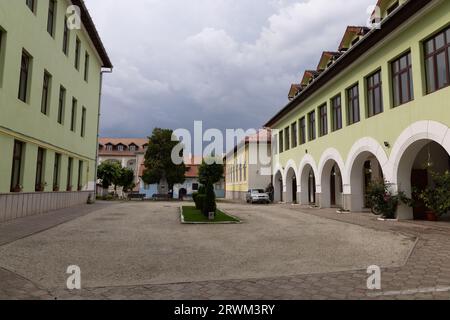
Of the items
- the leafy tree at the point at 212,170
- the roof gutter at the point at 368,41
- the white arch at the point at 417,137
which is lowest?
the white arch at the point at 417,137

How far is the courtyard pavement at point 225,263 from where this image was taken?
198 inches

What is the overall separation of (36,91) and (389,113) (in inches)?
636

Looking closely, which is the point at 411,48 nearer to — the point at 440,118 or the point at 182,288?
the point at 440,118

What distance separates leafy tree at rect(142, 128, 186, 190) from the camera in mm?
45094

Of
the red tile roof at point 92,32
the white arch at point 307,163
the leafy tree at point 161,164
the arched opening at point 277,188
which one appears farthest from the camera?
the leafy tree at point 161,164

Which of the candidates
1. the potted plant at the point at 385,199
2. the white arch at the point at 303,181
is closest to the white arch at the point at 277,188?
the white arch at the point at 303,181

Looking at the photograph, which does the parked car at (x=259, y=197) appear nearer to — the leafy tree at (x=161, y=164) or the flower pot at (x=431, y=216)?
the leafy tree at (x=161, y=164)

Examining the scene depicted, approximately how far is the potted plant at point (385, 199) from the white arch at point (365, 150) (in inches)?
22.3

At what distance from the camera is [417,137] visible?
13703 millimetres

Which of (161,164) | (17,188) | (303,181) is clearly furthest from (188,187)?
(17,188)

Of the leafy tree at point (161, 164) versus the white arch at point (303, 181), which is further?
the leafy tree at point (161, 164)

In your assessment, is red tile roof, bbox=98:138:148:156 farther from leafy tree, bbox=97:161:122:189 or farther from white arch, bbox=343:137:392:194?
white arch, bbox=343:137:392:194

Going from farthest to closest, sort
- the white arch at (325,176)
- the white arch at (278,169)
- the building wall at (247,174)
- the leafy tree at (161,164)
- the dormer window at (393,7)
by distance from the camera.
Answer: the leafy tree at (161,164)
the building wall at (247,174)
the white arch at (278,169)
the white arch at (325,176)
the dormer window at (393,7)

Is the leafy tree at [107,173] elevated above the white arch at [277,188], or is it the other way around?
the leafy tree at [107,173]
